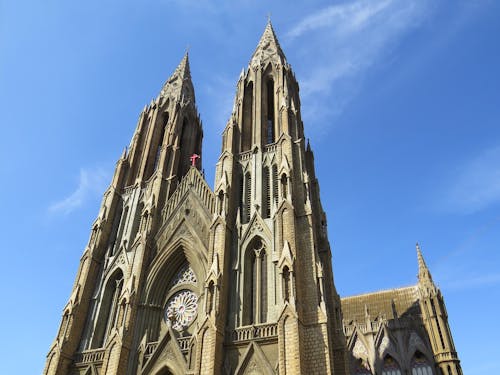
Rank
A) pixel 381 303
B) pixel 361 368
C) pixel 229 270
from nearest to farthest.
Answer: pixel 229 270
pixel 361 368
pixel 381 303

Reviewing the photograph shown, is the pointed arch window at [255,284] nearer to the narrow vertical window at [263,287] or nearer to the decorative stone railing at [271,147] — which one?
the narrow vertical window at [263,287]

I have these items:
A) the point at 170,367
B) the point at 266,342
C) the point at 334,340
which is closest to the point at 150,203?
the point at 170,367

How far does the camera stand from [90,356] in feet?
72.0

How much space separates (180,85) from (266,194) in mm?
17058

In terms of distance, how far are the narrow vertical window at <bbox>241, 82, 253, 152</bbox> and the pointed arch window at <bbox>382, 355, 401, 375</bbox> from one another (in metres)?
21.2

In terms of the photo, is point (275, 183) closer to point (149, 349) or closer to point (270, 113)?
point (270, 113)

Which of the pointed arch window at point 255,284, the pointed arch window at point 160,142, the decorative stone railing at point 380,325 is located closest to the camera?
the pointed arch window at point 255,284

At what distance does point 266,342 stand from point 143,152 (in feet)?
61.0

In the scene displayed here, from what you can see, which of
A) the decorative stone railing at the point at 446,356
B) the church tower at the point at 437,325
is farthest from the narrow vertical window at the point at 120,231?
the decorative stone railing at the point at 446,356

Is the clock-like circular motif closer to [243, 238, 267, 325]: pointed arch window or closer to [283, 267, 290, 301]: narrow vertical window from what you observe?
[243, 238, 267, 325]: pointed arch window

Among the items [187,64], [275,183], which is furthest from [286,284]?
[187,64]

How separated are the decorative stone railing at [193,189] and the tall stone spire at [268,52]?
1084cm

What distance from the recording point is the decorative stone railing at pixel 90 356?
71.1 ft

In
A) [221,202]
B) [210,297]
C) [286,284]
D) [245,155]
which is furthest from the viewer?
[245,155]
